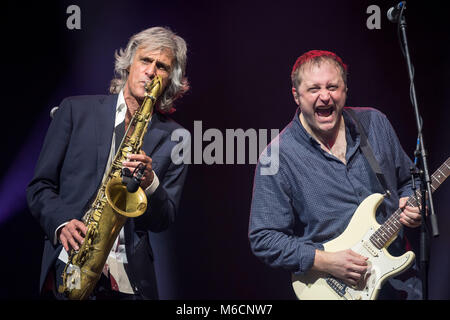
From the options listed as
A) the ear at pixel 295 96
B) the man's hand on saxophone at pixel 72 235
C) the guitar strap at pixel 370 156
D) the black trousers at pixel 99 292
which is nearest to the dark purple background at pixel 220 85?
the ear at pixel 295 96

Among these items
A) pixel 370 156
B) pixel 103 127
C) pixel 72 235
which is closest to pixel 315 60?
pixel 370 156

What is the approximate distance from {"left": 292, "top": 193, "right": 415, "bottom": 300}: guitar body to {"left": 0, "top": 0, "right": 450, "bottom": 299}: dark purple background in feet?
2.00

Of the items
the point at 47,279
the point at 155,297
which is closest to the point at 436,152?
the point at 155,297

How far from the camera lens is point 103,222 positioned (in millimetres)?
2955

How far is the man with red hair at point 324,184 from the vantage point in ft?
9.73

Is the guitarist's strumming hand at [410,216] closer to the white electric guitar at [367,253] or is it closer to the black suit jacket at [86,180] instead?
the white electric guitar at [367,253]

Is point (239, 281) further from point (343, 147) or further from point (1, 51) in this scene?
point (1, 51)

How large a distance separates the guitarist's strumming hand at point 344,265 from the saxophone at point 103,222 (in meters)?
1.01

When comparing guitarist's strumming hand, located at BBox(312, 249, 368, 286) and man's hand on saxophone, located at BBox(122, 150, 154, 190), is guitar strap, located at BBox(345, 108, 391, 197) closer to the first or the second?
guitarist's strumming hand, located at BBox(312, 249, 368, 286)

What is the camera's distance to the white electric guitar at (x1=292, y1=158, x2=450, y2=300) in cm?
291

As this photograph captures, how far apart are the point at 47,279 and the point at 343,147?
1855mm

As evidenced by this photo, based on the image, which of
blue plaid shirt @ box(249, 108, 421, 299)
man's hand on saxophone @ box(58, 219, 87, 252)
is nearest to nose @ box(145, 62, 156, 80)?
blue plaid shirt @ box(249, 108, 421, 299)

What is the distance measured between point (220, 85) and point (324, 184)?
1003mm

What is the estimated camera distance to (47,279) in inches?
115
